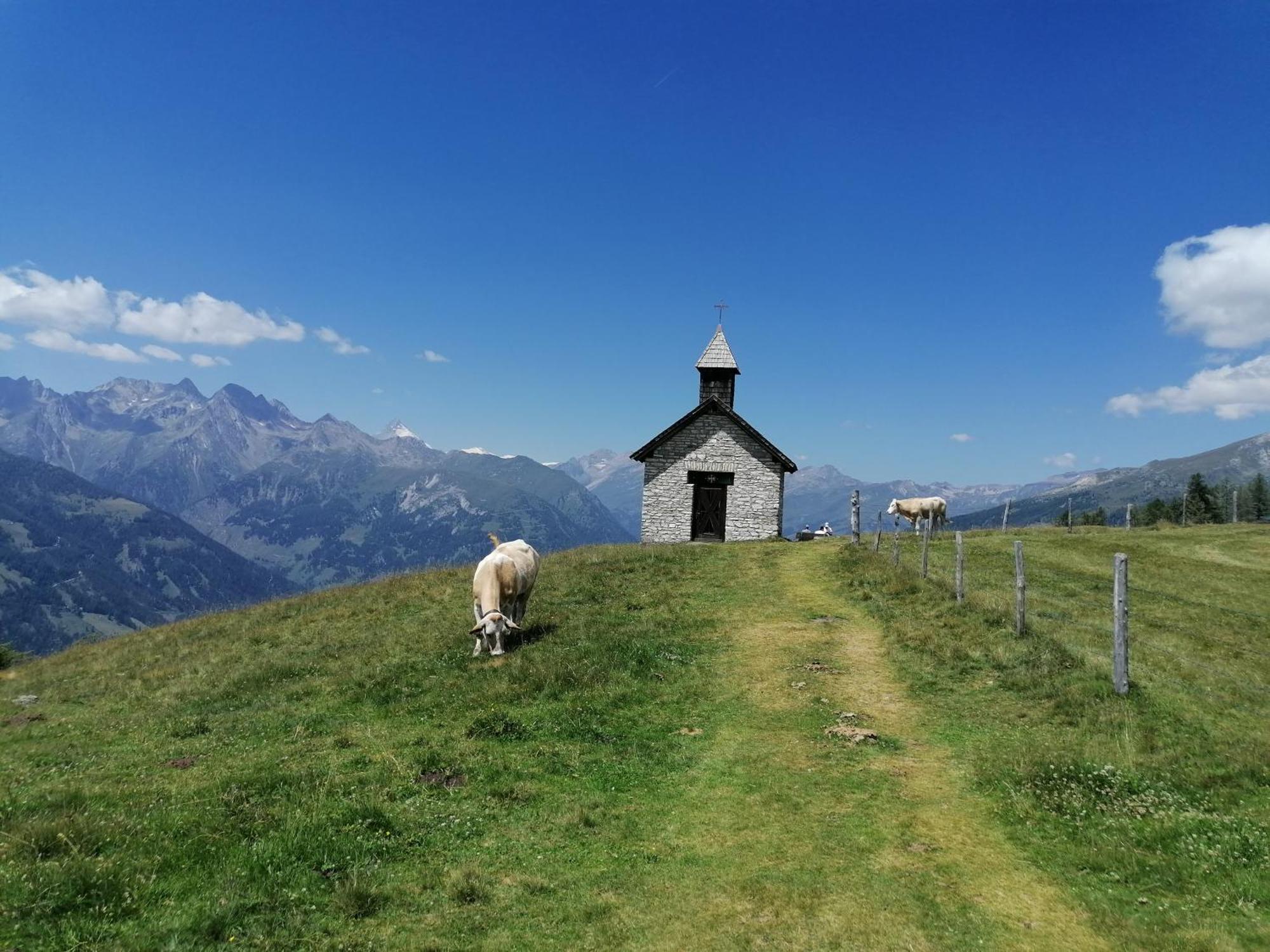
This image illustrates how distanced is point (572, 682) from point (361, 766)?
5093 millimetres

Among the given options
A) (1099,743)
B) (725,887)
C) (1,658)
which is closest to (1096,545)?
(1099,743)

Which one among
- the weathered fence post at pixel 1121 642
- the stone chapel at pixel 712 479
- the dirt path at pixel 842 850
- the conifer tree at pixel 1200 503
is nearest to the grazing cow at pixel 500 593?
the dirt path at pixel 842 850

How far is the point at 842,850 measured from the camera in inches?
347

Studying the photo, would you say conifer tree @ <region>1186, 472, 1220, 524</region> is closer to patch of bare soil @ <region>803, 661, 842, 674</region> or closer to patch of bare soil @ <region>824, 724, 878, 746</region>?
patch of bare soil @ <region>803, 661, 842, 674</region>

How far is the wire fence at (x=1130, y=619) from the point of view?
14297 mm

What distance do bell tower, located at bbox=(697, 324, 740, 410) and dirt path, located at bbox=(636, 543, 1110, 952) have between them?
3309cm

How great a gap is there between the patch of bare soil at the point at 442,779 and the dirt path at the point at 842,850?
11.3 feet

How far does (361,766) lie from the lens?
11.4 m

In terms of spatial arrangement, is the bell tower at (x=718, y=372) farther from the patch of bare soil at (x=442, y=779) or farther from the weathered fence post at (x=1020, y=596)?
the patch of bare soil at (x=442, y=779)

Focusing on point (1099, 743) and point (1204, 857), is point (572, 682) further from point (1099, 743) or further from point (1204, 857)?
point (1204, 857)

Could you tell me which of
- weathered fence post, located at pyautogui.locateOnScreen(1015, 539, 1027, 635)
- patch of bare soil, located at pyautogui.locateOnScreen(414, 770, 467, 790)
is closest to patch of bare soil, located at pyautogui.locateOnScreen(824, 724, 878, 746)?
patch of bare soil, located at pyautogui.locateOnScreen(414, 770, 467, 790)

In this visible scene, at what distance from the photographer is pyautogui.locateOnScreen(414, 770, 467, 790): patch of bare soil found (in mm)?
10664

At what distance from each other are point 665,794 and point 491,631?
8939 mm

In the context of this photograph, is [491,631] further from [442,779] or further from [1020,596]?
[1020,596]
